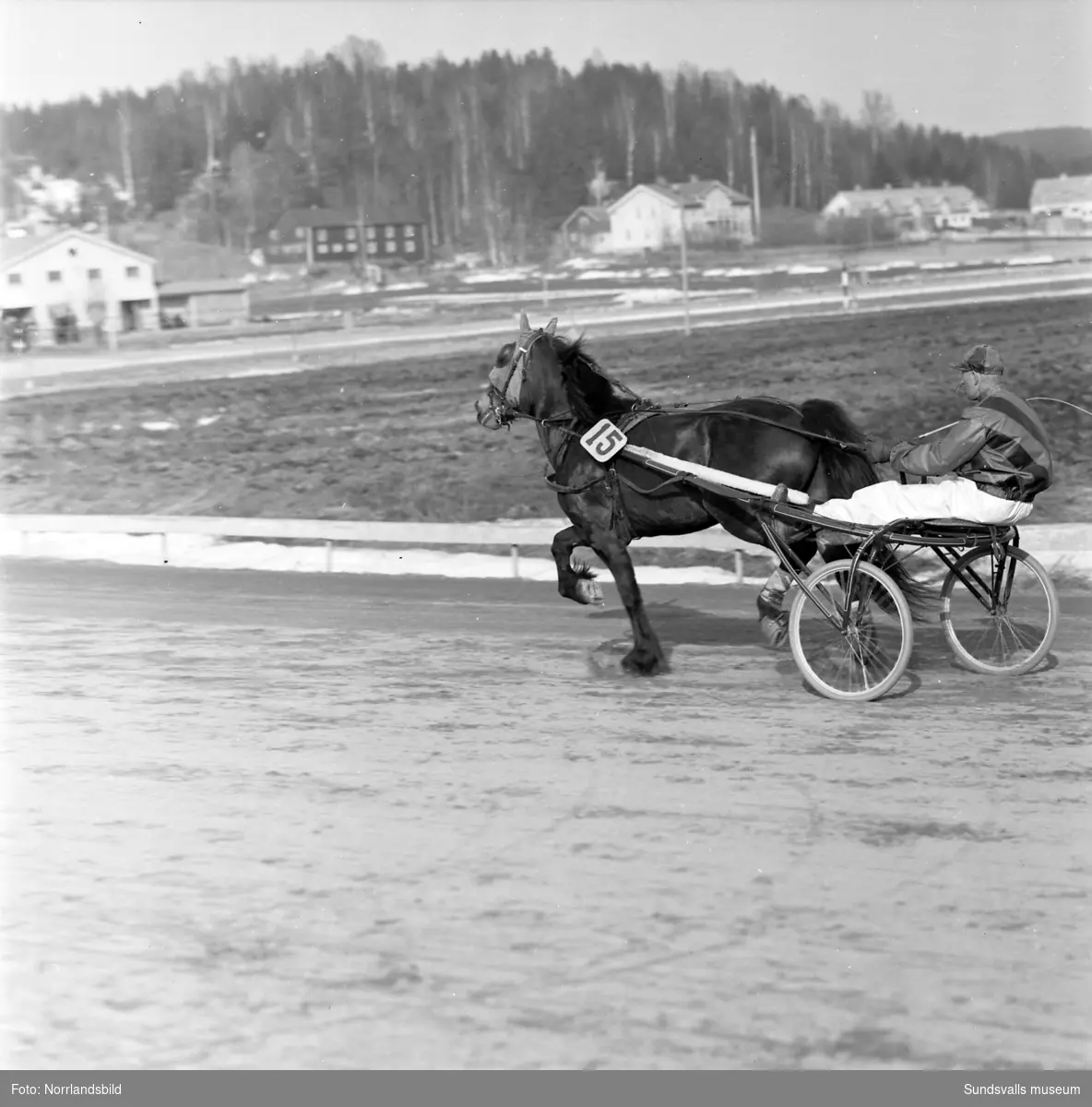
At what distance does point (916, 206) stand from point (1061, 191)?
17.5ft

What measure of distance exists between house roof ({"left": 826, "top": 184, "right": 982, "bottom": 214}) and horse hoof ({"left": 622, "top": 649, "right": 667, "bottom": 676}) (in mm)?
31476

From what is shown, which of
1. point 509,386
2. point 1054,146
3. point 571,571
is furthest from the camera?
point 1054,146

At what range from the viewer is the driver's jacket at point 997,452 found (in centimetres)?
658

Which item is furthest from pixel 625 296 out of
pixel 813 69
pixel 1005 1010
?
pixel 1005 1010

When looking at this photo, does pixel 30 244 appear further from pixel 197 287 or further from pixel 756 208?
pixel 756 208

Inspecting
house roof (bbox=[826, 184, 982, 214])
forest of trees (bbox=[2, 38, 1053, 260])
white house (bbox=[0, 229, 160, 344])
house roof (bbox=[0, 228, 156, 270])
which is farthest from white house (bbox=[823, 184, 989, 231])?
house roof (bbox=[0, 228, 156, 270])

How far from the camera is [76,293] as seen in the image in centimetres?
4178

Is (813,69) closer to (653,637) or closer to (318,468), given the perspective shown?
(318,468)

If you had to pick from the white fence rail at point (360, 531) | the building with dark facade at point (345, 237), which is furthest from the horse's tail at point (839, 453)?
the building with dark facade at point (345, 237)

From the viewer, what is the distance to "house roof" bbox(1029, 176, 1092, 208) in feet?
107

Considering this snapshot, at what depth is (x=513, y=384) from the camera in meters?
7.73

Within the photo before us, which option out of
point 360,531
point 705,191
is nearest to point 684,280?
point 705,191

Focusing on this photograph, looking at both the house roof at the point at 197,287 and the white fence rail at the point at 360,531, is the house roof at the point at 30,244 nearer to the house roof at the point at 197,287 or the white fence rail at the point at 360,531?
the house roof at the point at 197,287

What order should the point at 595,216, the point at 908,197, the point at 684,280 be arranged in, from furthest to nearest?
1. the point at 595,216
2. the point at 908,197
3. the point at 684,280
